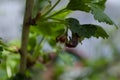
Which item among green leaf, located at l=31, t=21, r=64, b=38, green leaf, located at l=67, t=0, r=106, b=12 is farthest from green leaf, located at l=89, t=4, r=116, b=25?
green leaf, located at l=31, t=21, r=64, b=38

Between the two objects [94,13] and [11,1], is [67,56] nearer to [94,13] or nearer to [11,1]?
[94,13]

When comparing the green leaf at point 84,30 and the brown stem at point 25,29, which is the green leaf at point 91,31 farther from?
the brown stem at point 25,29

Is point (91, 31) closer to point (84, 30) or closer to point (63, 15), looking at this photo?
point (84, 30)

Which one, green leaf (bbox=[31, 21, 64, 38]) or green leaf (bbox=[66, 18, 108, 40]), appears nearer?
green leaf (bbox=[66, 18, 108, 40])

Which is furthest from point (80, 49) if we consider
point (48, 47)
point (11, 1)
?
point (48, 47)

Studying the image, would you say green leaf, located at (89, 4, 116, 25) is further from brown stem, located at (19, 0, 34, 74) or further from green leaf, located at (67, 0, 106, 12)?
brown stem, located at (19, 0, 34, 74)

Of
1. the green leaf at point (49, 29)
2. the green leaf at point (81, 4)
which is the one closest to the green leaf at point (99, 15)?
the green leaf at point (81, 4)

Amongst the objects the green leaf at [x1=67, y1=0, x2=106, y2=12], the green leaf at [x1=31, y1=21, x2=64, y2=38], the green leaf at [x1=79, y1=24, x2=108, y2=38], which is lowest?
the green leaf at [x1=31, y1=21, x2=64, y2=38]

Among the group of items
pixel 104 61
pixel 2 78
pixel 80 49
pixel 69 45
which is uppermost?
pixel 69 45

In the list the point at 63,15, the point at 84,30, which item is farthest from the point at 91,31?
the point at 63,15
